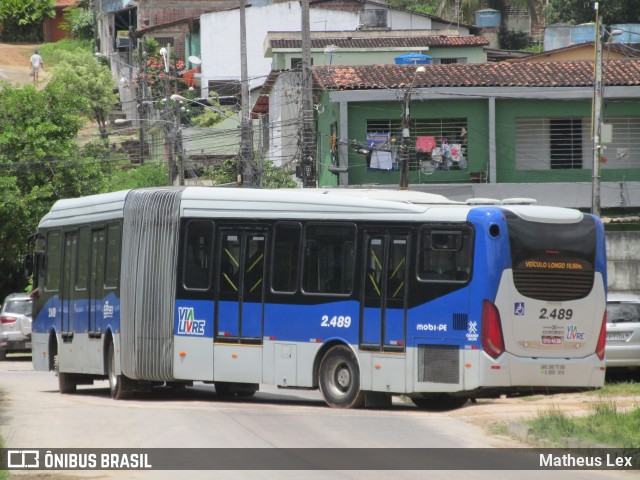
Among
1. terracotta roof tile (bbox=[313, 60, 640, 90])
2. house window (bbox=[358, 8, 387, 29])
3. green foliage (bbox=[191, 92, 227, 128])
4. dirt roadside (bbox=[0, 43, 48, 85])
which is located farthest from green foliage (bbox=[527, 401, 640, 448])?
dirt roadside (bbox=[0, 43, 48, 85])

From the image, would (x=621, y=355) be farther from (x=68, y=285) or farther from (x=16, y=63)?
(x=16, y=63)

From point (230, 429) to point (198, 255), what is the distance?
5.46 metres

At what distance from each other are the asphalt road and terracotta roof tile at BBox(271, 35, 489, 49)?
33419 mm

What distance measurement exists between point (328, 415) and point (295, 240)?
3.24 meters

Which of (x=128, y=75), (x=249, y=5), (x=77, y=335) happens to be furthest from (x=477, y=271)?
(x=128, y=75)

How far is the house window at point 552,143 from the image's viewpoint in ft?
137

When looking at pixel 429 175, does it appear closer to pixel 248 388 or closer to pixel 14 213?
pixel 14 213

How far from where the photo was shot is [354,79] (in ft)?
134

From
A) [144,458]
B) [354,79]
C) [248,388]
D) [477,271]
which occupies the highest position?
[354,79]

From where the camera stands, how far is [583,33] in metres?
55.8

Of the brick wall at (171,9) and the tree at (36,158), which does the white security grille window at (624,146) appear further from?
the brick wall at (171,9)

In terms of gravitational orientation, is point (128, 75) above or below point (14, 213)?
above

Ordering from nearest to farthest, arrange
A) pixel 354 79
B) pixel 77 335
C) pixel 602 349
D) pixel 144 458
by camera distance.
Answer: pixel 144 458 < pixel 602 349 < pixel 77 335 < pixel 354 79

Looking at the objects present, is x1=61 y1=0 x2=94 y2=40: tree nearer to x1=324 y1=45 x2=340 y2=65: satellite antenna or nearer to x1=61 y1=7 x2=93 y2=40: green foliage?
x1=61 y1=7 x2=93 y2=40: green foliage
